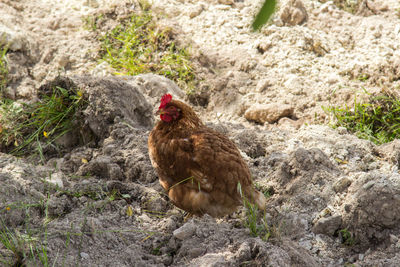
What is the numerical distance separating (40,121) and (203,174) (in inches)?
84.9

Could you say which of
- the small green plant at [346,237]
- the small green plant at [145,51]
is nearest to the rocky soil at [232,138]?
the small green plant at [346,237]

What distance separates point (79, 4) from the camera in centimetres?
665

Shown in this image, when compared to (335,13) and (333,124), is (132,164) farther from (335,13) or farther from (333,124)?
(335,13)

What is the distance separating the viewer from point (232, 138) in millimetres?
4406

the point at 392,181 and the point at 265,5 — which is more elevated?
the point at 265,5

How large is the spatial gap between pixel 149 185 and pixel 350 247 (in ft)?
Result: 5.77

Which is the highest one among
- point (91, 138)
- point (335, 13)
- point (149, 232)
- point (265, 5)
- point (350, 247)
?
point (265, 5)

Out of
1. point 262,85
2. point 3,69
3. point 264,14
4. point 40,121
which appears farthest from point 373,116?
point 3,69

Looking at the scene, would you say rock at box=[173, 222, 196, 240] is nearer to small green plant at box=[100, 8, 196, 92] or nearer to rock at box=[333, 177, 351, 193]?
rock at box=[333, 177, 351, 193]

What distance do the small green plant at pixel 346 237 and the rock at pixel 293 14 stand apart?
11.7ft

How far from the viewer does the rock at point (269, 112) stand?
5043mm

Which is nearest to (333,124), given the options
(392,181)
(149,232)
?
(392,181)

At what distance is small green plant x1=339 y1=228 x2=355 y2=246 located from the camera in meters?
3.03

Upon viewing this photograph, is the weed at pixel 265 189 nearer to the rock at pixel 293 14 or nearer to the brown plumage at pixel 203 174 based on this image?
the brown plumage at pixel 203 174
